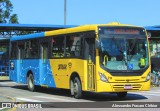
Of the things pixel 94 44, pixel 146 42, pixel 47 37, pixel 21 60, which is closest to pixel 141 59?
pixel 146 42

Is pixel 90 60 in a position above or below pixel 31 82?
above

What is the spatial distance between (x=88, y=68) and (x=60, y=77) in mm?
2876

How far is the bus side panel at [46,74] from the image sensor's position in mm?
21828

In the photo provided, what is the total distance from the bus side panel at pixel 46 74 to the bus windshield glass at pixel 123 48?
15.5 feet

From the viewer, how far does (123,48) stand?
1784cm

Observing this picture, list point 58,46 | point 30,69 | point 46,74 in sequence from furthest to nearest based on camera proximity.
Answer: point 30,69 < point 46,74 < point 58,46

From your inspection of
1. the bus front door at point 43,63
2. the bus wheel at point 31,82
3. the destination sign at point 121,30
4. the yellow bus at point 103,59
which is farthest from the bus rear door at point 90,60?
the bus wheel at point 31,82

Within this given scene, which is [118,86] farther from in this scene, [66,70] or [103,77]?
[66,70]

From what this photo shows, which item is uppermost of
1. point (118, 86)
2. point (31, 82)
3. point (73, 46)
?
point (73, 46)

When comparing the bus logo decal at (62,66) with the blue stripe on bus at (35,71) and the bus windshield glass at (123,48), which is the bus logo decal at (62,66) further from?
the bus windshield glass at (123,48)

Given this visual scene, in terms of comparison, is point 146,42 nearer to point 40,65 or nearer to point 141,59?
point 141,59

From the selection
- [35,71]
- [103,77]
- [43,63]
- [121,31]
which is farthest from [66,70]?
[35,71]

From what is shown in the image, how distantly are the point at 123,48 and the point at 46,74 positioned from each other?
5.76 meters

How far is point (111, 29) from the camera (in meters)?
18.0
